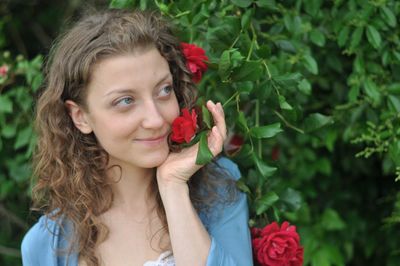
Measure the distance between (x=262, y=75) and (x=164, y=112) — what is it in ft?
1.00

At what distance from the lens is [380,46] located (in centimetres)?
196

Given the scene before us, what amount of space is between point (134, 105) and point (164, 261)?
0.43m

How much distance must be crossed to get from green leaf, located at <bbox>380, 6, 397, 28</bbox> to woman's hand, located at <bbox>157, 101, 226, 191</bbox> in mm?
612

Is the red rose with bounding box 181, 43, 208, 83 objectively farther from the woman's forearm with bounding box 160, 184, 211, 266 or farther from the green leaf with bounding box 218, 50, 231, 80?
the woman's forearm with bounding box 160, 184, 211, 266

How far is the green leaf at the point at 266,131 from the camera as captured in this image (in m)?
1.61

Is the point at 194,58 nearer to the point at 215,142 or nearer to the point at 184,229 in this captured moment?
the point at 215,142

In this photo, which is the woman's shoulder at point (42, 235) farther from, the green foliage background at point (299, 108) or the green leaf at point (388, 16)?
the green leaf at point (388, 16)

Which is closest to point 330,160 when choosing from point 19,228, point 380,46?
point 380,46

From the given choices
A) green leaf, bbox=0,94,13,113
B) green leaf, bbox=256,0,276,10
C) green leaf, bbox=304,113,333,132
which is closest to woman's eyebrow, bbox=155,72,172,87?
green leaf, bbox=256,0,276,10

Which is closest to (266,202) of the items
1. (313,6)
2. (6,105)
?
(313,6)

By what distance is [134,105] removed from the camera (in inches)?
61.3

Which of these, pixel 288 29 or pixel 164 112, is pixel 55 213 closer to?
pixel 164 112

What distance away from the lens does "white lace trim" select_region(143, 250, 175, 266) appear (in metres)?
1.70

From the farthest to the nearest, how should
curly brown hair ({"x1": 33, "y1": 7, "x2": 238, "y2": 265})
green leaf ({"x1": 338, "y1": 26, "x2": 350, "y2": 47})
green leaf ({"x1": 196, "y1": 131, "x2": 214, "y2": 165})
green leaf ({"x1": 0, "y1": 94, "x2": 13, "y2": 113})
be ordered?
green leaf ({"x1": 0, "y1": 94, "x2": 13, "y2": 113}) < green leaf ({"x1": 338, "y1": 26, "x2": 350, "y2": 47}) < curly brown hair ({"x1": 33, "y1": 7, "x2": 238, "y2": 265}) < green leaf ({"x1": 196, "y1": 131, "x2": 214, "y2": 165})
